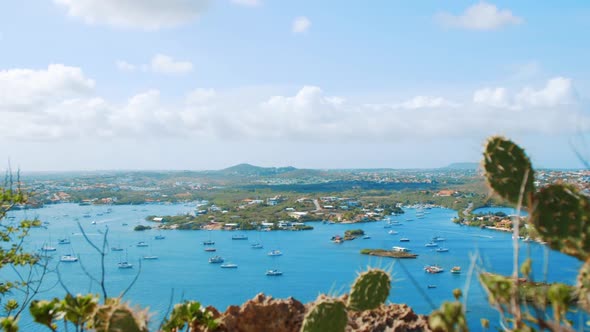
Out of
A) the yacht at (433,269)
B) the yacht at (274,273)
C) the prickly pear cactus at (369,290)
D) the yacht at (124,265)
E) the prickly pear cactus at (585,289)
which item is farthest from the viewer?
the yacht at (124,265)

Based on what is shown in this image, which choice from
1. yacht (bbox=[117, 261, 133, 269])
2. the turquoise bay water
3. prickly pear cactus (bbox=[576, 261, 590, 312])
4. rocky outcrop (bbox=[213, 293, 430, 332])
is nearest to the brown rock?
rocky outcrop (bbox=[213, 293, 430, 332])

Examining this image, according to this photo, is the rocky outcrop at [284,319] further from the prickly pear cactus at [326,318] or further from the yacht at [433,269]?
the yacht at [433,269]

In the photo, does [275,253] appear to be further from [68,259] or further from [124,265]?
[68,259]

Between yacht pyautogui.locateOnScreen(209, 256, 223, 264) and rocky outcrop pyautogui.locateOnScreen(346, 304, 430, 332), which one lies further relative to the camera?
yacht pyautogui.locateOnScreen(209, 256, 223, 264)

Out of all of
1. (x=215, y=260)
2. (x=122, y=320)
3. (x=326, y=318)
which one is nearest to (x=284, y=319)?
(x=326, y=318)

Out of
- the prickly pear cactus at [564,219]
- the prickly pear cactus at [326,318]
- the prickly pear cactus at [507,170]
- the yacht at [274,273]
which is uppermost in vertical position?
the prickly pear cactus at [507,170]

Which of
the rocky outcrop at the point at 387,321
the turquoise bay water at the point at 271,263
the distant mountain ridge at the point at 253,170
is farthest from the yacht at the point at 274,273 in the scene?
the distant mountain ridge at the point at 253,170

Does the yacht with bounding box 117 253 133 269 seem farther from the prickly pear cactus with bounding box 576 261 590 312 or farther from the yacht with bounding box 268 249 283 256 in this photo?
the prickly pear cactus with bounding box 576 261 590 312
